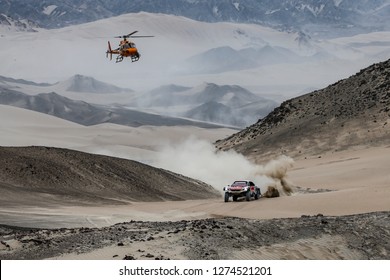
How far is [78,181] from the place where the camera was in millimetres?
47188

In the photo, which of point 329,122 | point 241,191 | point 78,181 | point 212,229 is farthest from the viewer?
point 329,122

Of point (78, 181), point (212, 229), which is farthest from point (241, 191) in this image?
point (212, 229)

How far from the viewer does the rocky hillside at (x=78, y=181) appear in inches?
1646

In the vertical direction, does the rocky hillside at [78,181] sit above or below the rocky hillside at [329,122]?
below

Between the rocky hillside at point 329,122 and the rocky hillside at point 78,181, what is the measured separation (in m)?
33.7

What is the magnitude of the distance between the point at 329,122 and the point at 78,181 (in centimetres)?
5357

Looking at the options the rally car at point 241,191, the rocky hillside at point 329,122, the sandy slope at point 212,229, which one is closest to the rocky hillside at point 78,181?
the sandy slope at point 212,229

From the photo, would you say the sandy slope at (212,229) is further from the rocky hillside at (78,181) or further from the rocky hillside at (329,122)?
the rocky hillside at (329,122)

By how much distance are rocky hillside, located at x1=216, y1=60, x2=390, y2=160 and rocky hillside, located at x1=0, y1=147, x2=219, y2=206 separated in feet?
110

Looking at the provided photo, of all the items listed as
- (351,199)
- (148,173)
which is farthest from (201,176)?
(351,199)

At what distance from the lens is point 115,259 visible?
733 inches

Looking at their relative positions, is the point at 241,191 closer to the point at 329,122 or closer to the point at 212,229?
the point at 212,229
